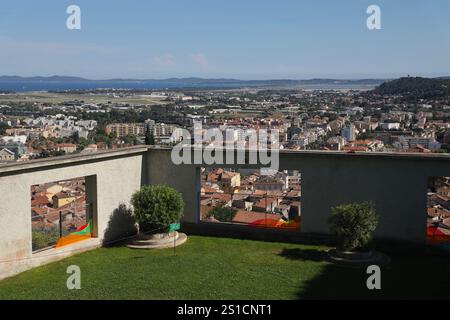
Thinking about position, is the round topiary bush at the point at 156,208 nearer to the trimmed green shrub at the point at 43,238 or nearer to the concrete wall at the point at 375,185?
the trimmed green shrub at the point at 43,238

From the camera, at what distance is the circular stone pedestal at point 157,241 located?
1102cm

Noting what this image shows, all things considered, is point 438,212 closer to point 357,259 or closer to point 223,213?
point 357,259

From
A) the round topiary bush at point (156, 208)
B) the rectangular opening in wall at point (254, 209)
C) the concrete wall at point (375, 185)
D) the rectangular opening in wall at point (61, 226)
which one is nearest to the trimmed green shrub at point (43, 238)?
the rectangular opening in wall at point (61, 226)

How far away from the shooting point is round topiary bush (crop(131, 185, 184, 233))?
1104 centimetres

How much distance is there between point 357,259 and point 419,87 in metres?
65.3

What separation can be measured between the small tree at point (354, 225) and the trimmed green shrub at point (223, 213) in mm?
3166

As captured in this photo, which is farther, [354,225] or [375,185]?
[375,185]

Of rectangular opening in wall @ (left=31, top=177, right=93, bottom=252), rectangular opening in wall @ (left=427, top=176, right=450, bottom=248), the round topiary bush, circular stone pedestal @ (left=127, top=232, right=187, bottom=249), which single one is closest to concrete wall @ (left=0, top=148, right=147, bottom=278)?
rectangular opening in wall @ (left=31, top=177, right=93, bottom=252)

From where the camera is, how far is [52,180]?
32.6ft

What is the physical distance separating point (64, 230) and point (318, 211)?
214 inches

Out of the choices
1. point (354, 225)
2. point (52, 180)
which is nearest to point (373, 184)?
point (354, 225)

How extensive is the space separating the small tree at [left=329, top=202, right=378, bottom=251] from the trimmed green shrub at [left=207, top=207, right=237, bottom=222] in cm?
317
